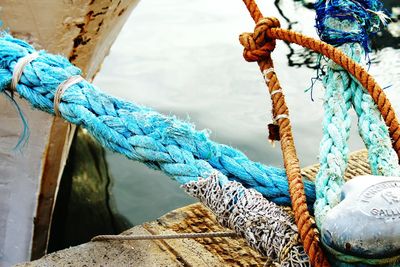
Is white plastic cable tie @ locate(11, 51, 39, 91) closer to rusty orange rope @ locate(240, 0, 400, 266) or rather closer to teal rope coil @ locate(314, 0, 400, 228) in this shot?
rusty orange rope @ locate(240, 0, 400, 266)

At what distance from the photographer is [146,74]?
13.6 feet

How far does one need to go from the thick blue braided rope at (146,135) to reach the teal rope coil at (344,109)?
0.10 meters

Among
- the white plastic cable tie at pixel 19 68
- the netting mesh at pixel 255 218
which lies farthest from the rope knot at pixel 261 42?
the white plastic cable tie at pixel 19 68

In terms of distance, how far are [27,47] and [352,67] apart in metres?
0.80

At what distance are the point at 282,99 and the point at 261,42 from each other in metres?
0.15

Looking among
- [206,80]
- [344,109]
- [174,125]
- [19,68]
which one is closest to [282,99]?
[344,109]

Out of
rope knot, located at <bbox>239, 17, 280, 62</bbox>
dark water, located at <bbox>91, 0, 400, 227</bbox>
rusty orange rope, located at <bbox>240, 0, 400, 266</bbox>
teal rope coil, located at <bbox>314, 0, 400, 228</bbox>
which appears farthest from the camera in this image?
dark water, located at <bbox>91, 0, 400, 227</bbox>

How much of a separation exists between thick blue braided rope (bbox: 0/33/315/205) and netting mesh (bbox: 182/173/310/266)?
42mm

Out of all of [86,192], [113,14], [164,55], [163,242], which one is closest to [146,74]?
[164,55]

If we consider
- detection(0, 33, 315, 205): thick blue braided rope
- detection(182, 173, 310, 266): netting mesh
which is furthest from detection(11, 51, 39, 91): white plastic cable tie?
detection(182, 173, 310, 266): netting mesh

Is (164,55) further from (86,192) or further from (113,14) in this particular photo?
(113,14)

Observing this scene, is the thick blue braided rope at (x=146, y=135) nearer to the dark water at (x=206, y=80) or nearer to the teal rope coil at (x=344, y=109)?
the teal rope coil at (x=344, y=109)

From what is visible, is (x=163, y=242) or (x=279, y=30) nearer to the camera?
(x=279, y=30)

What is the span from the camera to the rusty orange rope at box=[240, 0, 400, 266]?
94 centimetres
